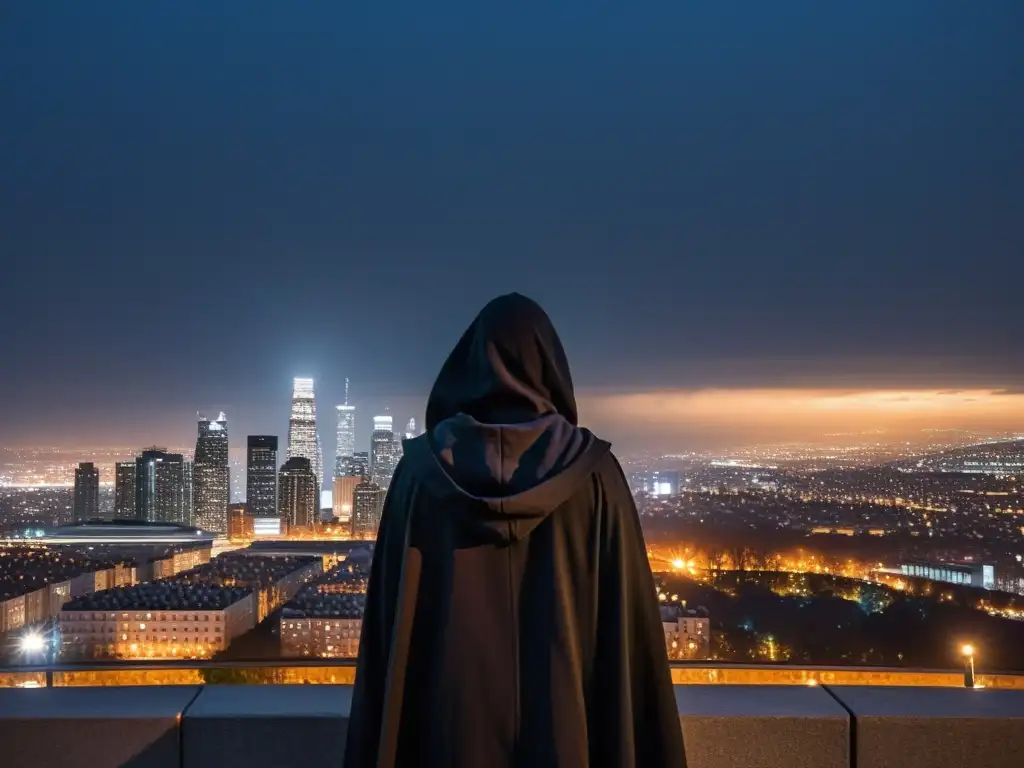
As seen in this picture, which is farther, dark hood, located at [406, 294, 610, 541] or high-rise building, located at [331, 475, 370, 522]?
high-rise building, located at [331, 475, 370, 522]

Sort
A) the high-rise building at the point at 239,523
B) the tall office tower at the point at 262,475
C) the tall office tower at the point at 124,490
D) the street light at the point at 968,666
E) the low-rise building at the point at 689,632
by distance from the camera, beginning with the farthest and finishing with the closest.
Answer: the high-rise building at the point at 239,523 < the tall office tower at the point at 124,490 < the tall office tower at the point at 262,475 < the low-rise building at the point at 689,632 < the street light at the point at 968,666

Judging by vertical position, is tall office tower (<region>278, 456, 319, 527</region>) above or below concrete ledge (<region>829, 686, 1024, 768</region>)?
above

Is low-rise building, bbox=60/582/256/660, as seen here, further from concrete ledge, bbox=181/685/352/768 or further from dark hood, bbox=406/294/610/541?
dark hood, bbox=406/294/610/541

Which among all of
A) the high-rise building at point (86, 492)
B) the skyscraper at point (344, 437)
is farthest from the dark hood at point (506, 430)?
the high-rise building at point (86, 492)

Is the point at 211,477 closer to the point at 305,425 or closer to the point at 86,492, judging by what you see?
the point at 86,492

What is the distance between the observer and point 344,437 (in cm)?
464

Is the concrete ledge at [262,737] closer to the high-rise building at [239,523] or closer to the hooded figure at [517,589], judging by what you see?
the hooded figure at [517,589]

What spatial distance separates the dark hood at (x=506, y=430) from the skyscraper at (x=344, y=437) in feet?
10.3

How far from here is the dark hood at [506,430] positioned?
3.51 feet

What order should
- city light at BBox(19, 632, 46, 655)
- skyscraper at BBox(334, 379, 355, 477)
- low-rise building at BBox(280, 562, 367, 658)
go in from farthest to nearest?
skyscraper at BBox(334, 379, 355, 477), city light at BBox(19, 632, 46, 655), low-rise building at BBox(280, 562, 367, 658)

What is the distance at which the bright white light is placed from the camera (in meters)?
2.63

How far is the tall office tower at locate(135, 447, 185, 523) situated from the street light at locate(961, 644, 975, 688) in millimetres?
5397

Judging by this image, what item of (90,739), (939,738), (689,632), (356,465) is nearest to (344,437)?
(356,465)

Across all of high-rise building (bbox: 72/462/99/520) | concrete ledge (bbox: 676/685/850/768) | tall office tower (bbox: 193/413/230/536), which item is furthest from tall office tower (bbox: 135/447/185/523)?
concrete ledge (bbox: 676/685/850/768)
